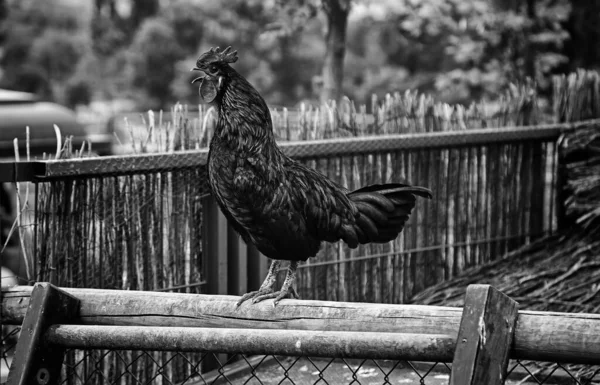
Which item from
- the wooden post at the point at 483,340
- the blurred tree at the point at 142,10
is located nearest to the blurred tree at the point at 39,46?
the blurred tree at the point at 142,10

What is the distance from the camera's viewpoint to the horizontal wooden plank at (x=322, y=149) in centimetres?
409

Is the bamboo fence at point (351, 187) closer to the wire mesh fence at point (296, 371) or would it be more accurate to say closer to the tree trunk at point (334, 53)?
the wire mesh fence at point (296, 371)

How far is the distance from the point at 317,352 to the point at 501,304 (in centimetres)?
55

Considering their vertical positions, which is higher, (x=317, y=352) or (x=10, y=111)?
(x=10, y=111)

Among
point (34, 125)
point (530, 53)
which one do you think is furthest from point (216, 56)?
point (34, 125)

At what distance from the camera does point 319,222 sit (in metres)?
3.79

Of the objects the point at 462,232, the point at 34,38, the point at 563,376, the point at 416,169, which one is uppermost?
the point at 34,38

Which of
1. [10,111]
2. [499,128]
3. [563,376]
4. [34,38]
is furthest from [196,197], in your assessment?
[34,38]

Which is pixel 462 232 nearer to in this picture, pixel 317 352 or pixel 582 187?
pixel 582 187

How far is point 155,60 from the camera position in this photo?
1980 centimetres

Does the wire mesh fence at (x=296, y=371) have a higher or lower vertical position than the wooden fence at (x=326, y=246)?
lower

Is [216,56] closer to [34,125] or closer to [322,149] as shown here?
[322,149]

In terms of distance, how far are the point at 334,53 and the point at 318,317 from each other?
607 centimetres

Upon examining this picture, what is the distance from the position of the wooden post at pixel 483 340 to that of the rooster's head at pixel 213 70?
5.13 feet
